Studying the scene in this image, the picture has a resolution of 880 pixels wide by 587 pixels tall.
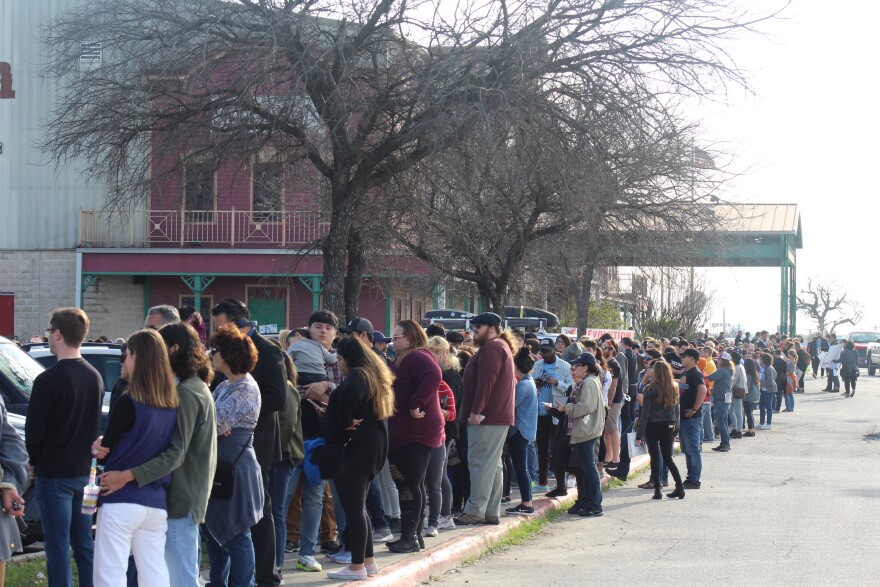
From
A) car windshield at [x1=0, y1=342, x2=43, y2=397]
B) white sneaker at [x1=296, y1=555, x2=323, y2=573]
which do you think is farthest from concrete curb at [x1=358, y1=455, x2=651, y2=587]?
→ car windshield at [x1=0, y1=342, x2=43, y2=397]

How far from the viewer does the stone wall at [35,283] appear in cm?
3052

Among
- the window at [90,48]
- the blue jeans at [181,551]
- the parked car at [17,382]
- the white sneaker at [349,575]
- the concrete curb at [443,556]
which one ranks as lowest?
the concrete curb at [443,556]

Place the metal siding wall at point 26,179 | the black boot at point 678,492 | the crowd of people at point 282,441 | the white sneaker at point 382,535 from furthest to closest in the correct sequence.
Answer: the metal siding wall at point 26,179
the black boot at point 678,492
the white sneaker at point 382,535
the crowd of people at point 282,441

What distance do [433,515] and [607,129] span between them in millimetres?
5579

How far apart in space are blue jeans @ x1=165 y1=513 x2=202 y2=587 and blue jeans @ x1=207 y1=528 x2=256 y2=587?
0.55 m

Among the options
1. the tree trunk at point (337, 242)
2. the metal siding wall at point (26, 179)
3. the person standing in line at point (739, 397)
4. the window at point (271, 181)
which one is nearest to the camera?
the tree trunk at point (337, 242)

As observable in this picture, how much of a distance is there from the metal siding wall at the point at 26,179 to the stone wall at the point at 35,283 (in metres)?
0.34

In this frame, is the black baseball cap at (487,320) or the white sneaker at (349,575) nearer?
the white sneaker at (349,575)

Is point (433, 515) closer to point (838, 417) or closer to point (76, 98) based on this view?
point (76, 98)

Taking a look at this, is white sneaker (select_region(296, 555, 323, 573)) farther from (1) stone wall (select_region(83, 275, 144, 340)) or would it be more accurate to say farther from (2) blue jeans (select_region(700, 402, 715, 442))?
(1) stone wall (select_region(83, 275, 144, 340))

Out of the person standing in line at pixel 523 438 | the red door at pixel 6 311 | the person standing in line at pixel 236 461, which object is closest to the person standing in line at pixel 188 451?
the person standing in line at pixel 236 461

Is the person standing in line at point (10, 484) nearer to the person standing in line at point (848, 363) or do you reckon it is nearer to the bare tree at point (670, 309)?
the bare tree at point (670, 309)

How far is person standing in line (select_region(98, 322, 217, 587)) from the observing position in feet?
19.1

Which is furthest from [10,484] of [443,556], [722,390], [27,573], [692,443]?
[722,390]
